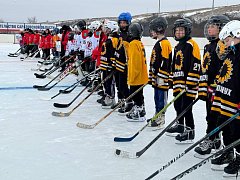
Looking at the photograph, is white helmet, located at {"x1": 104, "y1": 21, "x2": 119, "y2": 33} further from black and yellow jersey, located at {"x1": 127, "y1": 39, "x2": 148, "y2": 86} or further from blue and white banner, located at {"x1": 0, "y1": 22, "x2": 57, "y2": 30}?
blue and white banner, located at {"x1": 0, "y1": 22, "x2": 57, "y2": 30}

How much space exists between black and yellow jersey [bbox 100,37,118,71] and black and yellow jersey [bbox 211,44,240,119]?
2199mm

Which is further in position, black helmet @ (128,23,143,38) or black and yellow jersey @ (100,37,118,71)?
black and yellow jersey @ (100,37,118,71)

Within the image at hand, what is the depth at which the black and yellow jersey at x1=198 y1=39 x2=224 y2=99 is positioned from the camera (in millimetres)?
2795

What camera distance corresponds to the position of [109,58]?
4652 mm

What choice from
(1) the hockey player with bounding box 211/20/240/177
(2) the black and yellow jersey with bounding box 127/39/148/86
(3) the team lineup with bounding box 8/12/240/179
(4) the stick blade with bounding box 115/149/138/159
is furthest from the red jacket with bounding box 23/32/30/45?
(1) the hockey player with bounding box 211/20/240/177

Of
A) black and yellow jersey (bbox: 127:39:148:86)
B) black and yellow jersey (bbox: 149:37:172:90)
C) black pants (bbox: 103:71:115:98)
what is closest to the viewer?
black and yellow jersey (bbox: 149:37:172:90)

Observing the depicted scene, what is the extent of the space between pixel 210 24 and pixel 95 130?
158 cm

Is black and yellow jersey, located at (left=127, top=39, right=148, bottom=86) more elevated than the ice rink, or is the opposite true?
black and yellow jersey, located at (left=127, top=39, right=148, bottom=86)

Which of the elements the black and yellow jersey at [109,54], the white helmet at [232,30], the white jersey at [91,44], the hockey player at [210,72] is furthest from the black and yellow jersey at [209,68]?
the white jersey at [91,44]

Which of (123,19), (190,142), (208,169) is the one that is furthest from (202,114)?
(208,169)

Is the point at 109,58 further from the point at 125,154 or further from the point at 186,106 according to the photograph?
the point at 125,154

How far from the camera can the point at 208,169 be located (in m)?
2.65

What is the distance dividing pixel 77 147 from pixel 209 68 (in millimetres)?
1306

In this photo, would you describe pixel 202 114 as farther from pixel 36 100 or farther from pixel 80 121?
pixel 36 100
